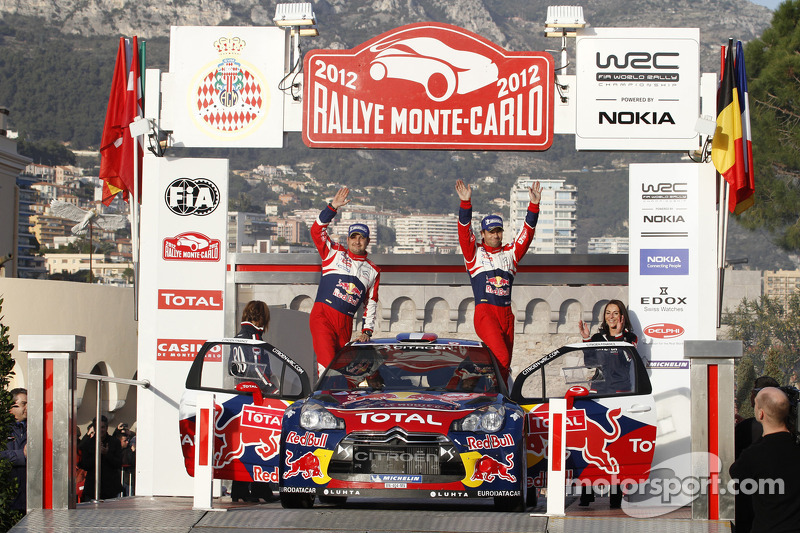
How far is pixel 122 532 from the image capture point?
6.80 m

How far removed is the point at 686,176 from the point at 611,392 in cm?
364

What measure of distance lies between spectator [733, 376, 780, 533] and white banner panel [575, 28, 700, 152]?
3.55m

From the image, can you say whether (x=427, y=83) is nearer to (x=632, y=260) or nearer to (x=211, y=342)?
(x=632, y=260)

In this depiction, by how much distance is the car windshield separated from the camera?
344 inches

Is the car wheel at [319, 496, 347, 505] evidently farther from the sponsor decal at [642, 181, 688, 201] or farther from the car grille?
the sponsor decal at [642, 181, 688, 201]

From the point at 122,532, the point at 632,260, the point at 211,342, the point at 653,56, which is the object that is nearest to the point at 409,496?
the point at 122,532

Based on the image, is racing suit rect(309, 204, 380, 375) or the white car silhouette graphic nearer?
racing suit rect(309, 204, 380, 375)

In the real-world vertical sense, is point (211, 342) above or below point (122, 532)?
above

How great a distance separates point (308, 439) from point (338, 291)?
372 centimetres

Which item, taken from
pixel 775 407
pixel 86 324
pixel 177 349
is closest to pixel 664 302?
pixel 177 349

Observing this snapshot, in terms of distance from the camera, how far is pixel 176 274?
11.4 m

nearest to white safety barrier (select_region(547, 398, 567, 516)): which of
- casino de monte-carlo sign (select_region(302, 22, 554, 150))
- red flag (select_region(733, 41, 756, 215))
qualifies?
casino de monte-carlo sign (select_region(302, 22, 554, 150))

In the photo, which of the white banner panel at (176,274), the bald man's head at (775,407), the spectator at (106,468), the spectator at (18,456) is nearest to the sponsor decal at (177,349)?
the white banner panel at (176,274)

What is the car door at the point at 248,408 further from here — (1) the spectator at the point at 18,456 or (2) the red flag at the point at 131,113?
(2) the red flag at the point at 131,113
